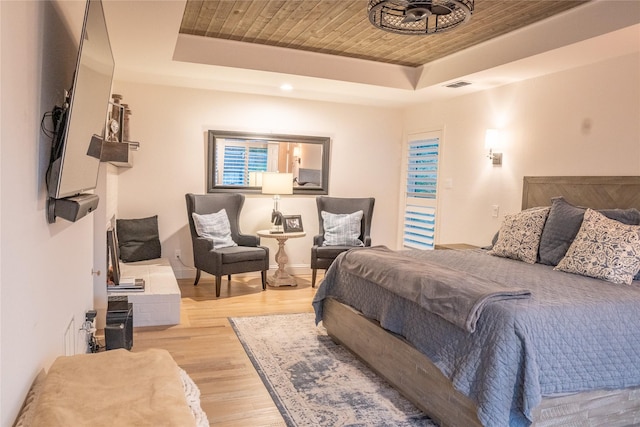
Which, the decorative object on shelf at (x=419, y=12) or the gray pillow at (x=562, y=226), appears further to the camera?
the gray pillow at (x=562, y=226)

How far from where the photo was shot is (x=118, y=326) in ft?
8.86

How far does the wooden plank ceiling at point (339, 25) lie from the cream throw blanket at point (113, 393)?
9.10 feet

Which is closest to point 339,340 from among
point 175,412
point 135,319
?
point 135,319

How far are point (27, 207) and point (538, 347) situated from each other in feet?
6.61

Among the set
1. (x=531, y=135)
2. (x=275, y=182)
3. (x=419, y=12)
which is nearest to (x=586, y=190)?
(x=531, y=135)

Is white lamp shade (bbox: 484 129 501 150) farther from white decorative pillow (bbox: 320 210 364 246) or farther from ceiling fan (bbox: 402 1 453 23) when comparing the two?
ceiling fan (bbox: 402 1 453 23)

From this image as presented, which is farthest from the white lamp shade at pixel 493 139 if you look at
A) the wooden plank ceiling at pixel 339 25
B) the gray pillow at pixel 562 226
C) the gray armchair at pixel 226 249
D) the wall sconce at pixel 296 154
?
the gray armchair at pixel 226 249

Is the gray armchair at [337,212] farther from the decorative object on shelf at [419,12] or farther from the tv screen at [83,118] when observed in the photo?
the tv screen at [83,118]

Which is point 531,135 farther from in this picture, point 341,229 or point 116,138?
point 116,138

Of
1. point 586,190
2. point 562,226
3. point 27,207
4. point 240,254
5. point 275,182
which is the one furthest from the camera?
point 275,182

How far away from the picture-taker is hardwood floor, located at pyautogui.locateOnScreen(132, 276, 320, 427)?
256cm

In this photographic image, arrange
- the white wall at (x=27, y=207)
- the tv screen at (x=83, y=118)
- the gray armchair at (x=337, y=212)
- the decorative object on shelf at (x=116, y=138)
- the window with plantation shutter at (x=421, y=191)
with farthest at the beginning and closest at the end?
the window with plantation shutter at (x=421, y=191), the gray armchair at (x=337, y=212), the decorative object on shelf at (x=116, y=138), the tv screen at (x=83, y=118), the white wall at (x=27, y=207)

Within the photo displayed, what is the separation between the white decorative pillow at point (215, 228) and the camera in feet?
16.7

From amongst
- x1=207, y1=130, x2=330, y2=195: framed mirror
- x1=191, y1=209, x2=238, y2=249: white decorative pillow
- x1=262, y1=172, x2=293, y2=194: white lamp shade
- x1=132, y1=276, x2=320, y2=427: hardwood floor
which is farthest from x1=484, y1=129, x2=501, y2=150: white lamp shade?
x1=191, y1=209, x2=238, y2=249: white decorative pillow
